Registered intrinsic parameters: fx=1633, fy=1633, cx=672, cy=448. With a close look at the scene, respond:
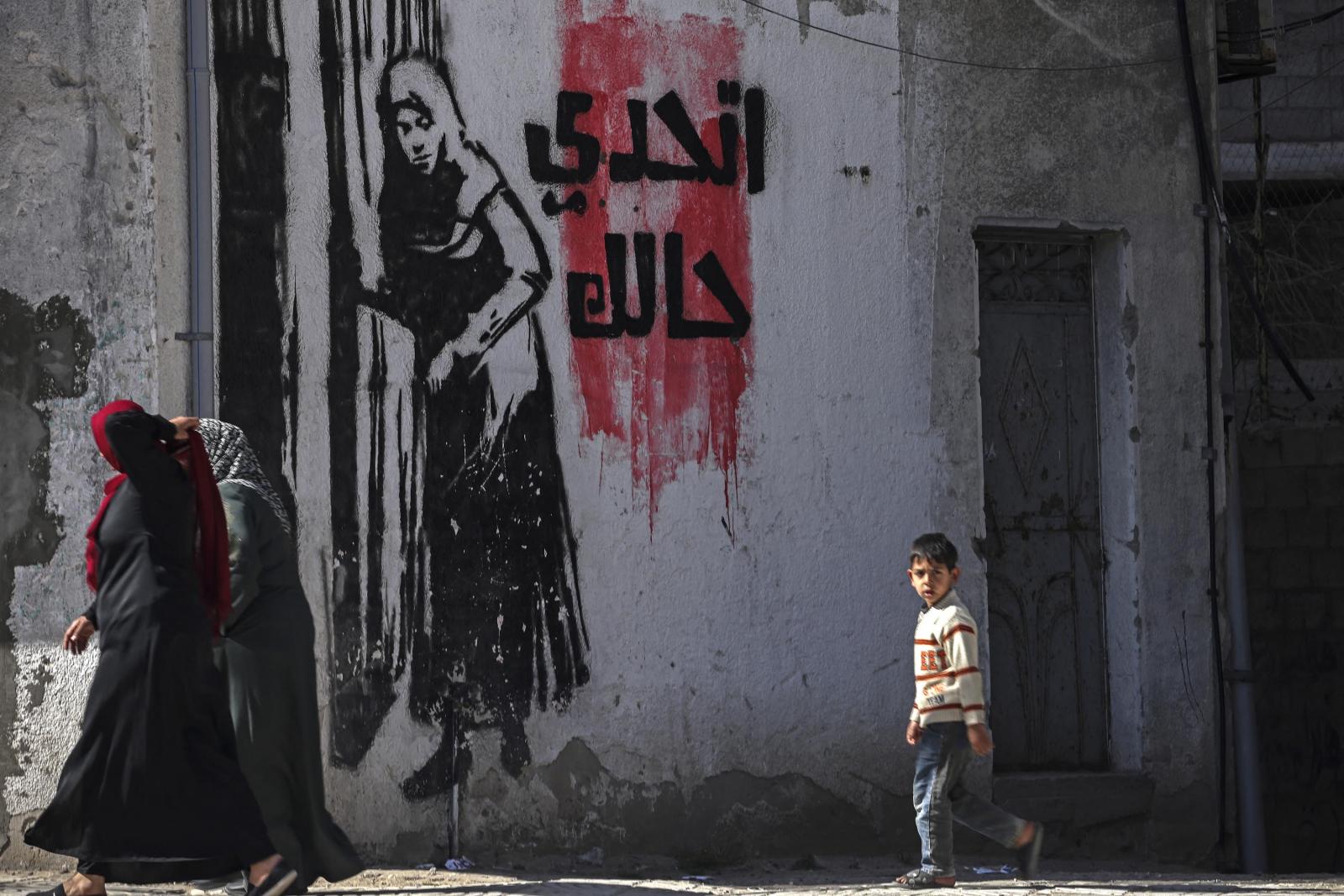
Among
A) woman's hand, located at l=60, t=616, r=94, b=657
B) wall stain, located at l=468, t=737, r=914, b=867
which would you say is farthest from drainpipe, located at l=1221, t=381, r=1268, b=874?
woman's hand, located at l=60, t=616, r=94, b=657

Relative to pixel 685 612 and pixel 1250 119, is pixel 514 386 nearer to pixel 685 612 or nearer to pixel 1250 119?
pixel 685 612

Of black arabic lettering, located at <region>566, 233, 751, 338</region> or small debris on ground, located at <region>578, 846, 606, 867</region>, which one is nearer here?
small debris on ground, located at <region>578, 846, 606, 867</region>

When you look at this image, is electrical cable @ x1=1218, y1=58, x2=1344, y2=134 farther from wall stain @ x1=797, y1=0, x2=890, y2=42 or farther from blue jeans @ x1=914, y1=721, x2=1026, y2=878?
blue jeans @ x1=914, y1=721, x2=1026, y2=878

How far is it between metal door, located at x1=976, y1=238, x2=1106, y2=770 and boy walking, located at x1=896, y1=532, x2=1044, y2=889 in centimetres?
146

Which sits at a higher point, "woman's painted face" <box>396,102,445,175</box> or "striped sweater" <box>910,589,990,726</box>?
"woman's painted face" <box>396,102,445,175</box>

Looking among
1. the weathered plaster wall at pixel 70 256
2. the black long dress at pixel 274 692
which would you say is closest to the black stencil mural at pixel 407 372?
the weathered plaster wall at pixel 70 256

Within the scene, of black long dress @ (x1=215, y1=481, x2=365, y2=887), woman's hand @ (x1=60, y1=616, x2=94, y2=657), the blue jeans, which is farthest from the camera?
the blue jeans

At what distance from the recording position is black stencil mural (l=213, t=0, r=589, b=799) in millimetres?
6090

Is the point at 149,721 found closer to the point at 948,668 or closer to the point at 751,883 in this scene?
the point at 751,883

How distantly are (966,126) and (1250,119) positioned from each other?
735cm

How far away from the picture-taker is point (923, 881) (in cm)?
547

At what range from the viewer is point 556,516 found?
249 inches

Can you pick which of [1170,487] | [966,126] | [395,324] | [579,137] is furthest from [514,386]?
[1170,487]

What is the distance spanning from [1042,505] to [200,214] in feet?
11.9
